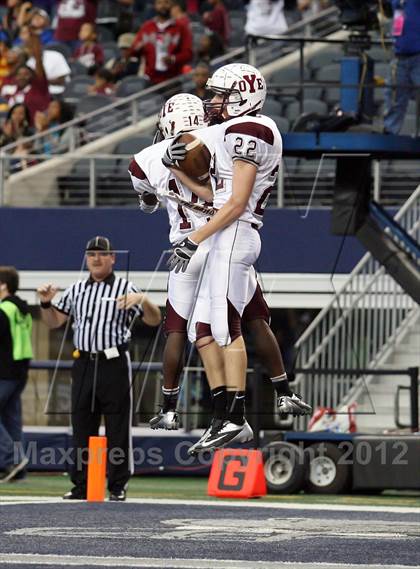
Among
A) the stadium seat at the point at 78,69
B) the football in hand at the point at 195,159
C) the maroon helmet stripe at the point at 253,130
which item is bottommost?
the football in hand at the point at 195,159

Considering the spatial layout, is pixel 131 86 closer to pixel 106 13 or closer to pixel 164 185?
pixel 106 13

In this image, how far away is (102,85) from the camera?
751 inches

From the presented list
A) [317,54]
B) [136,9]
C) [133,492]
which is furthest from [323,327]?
[136,9]

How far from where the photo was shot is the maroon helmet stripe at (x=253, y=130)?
7195mm

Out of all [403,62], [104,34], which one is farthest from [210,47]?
[403,62]

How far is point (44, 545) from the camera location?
820 cm

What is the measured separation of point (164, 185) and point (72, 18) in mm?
14236

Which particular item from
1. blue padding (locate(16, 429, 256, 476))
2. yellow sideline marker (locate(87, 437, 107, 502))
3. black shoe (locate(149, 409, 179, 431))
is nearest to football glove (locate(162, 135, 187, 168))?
black shoe (locate(149, 409, 179, 431))

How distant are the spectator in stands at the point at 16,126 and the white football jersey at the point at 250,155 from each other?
10.8 meters

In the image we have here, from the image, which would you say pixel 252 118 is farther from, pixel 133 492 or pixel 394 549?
pixel 133 492

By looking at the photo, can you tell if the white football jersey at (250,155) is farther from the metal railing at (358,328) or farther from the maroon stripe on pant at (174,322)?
the metal railing at (358,328)

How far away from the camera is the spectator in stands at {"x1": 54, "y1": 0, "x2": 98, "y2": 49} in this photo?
21406 millimetres

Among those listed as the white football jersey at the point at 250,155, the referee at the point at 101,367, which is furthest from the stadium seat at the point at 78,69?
the white football jersey at the point at 250,155

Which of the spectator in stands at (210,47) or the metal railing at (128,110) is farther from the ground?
the spectator in stands at (210,47)
